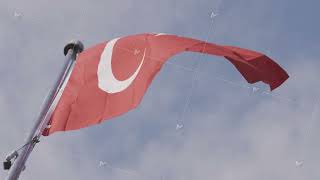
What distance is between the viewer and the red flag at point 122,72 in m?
13.4

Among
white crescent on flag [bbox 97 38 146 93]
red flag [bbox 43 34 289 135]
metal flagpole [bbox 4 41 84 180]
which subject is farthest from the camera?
white crescent on flag [bbox 97 38 146 93]

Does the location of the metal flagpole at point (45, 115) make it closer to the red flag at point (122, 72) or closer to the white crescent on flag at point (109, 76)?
the red flag at point (122, 72)

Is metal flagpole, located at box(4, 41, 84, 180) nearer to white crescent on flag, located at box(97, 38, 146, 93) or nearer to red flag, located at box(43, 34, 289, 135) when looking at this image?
red flag, located at box(43, 34, 289, 135)

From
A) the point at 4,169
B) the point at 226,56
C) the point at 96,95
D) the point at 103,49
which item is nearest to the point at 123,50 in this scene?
the point at 103,49

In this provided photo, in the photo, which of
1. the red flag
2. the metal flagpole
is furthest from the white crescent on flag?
the metal flagpole

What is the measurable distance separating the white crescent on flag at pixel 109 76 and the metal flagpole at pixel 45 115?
859mm

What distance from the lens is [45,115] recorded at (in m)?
13.8

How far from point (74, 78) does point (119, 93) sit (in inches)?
57.2

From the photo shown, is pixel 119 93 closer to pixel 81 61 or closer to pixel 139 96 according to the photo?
pixel 139 96

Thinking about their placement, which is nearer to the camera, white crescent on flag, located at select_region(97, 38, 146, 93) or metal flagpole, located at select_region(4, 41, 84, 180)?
metal flagpole, located at select_region(4, 41, 84, 180)

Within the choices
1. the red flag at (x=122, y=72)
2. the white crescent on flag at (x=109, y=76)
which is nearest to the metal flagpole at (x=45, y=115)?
the red flag at (x=122, y=72)

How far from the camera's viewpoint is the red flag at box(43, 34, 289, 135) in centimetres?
1337

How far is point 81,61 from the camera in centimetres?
1509

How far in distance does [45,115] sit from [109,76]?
1703 millimetres
